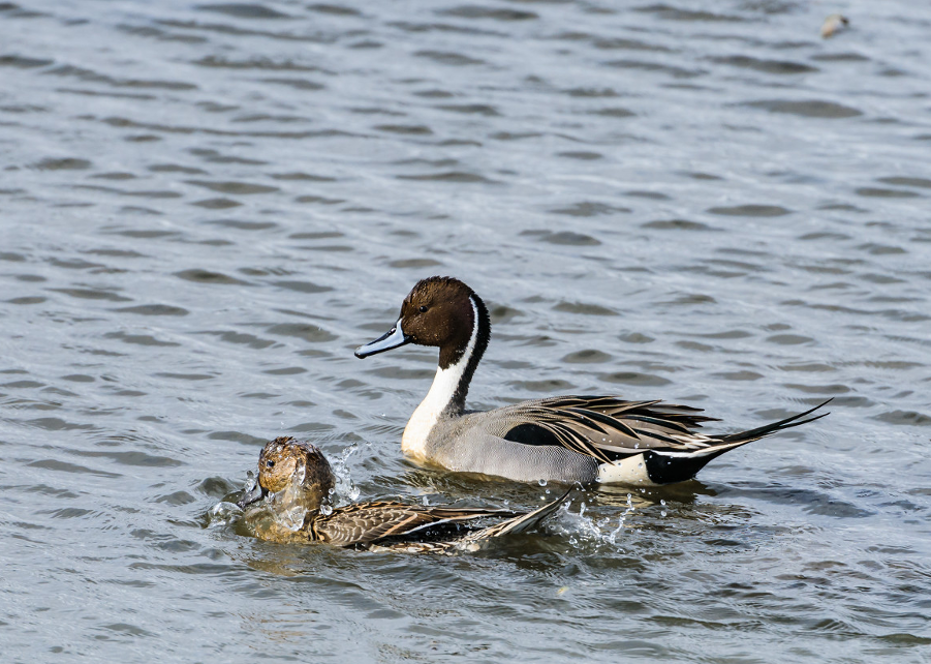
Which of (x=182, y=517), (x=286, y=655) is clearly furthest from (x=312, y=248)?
(x=286, y=655)

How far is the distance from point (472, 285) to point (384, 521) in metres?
4.09

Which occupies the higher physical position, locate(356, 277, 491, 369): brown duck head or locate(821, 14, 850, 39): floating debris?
locate(821, 14, 850, 39): floating debris

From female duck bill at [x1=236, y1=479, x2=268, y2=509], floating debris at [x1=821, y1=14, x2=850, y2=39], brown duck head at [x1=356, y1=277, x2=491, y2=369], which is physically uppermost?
floating debris at [x1=821, y1=14, x2=850, y2=39]

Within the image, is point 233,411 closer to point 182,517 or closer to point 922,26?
point 182,517

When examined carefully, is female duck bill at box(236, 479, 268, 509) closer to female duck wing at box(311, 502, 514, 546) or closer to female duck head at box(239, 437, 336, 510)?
female duck head at box(239, 437, 336, 510)

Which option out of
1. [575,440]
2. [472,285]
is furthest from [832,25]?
[575,440]

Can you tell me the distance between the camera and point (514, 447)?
8172mm

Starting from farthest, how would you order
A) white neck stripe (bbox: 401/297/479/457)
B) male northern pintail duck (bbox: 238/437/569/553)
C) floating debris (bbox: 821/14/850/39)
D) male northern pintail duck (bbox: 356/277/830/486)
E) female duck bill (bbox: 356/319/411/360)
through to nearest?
floating debris (bbox: 821/14/850/39) → female duck bill (bbox: 356/319/411/360) → white neck stripe (bbox: 401/297/479/457) → male northern pintail duck (bbox: 356/277/830/486) → male northern pintail duck (bbox: 238/437/569/553)

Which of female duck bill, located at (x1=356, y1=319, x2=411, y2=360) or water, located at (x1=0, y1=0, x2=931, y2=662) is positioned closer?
water, located at (x1=0, y1=0, x2=931, y2=662)

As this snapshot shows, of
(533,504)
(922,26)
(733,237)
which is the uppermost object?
(922,26)

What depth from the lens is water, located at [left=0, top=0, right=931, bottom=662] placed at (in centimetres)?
625

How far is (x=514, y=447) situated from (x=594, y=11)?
9.19 meters

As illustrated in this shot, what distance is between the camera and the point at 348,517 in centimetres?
693

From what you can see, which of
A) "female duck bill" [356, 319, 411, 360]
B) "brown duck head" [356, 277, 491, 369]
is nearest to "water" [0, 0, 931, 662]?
"female duck bill" [356, 319, 411, 360]
